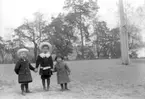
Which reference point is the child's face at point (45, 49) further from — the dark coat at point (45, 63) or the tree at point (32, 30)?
the tree at point (32, 30)

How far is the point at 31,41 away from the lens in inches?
1812

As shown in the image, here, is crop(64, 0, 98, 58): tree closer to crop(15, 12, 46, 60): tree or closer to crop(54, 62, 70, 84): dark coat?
crop(15, 12, 46, 60): tree

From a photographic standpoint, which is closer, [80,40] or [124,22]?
[124,22]

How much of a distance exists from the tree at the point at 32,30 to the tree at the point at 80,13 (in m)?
8.38

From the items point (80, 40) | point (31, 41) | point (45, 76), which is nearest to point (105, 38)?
point (80, 40)

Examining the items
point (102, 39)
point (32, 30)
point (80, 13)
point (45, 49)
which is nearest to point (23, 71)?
point (45, 49)

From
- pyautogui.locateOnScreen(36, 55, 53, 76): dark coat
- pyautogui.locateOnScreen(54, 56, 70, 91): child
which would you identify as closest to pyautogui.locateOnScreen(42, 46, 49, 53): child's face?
pyautogui.locateOnScreen(36, 55, 53, 76): dark coat

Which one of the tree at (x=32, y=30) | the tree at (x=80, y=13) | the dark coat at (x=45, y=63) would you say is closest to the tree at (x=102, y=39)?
the tree at (x=80, y=13)

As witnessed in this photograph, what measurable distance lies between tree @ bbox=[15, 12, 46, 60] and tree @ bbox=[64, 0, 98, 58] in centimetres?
838

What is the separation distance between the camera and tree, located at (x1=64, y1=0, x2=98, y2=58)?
37.5 m

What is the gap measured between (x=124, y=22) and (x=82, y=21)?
75.8 feet

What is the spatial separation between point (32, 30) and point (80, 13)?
13.0 m

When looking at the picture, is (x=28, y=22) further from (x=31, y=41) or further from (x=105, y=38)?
(x=105, y=38)

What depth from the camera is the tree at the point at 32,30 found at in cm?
4525
